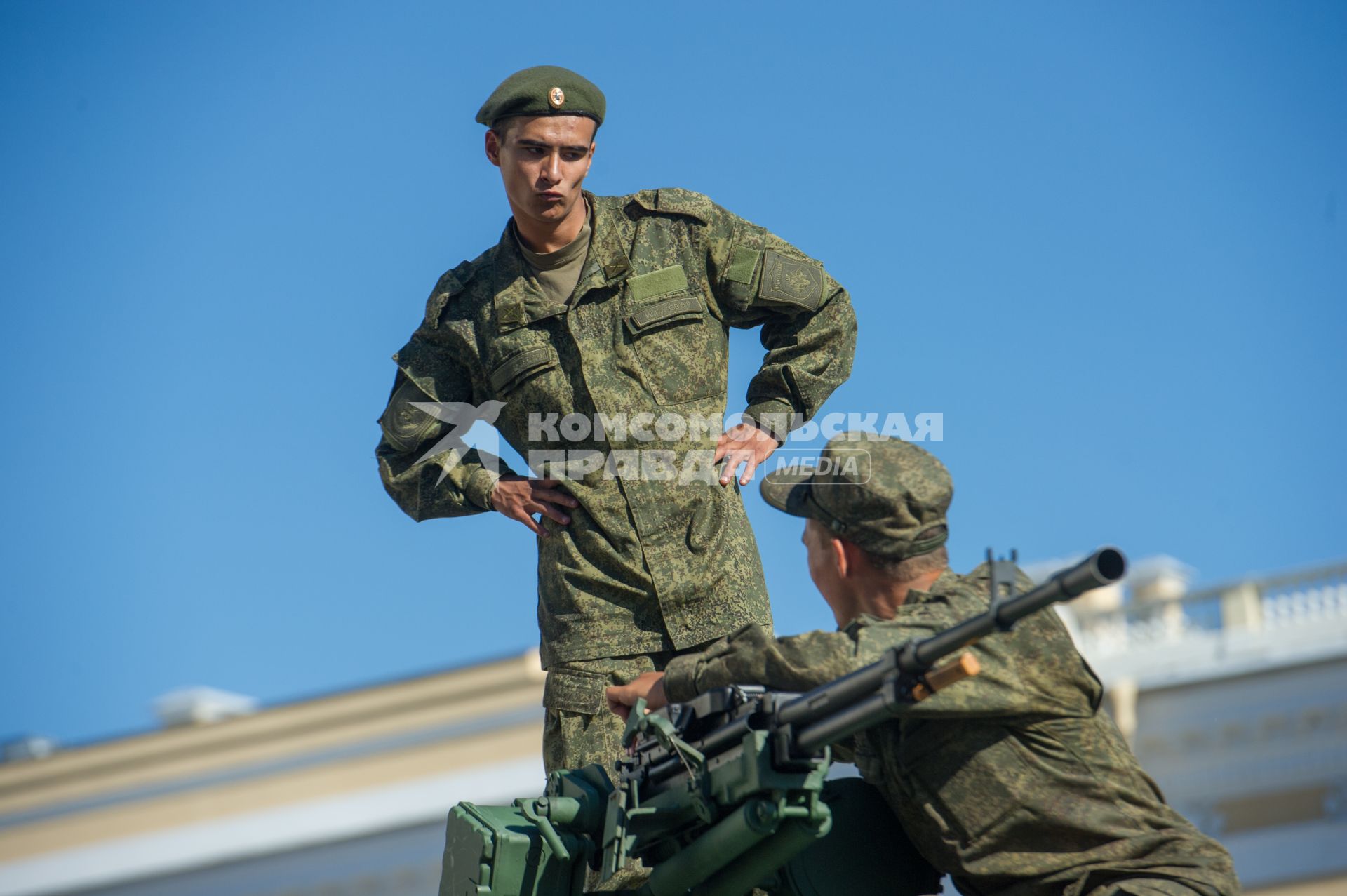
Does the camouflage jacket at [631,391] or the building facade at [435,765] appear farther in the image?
the building facade at [435,765]

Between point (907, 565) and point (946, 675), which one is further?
point (907, 565)

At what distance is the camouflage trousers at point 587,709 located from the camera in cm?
591

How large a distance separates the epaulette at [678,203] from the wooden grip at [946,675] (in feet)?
6.79

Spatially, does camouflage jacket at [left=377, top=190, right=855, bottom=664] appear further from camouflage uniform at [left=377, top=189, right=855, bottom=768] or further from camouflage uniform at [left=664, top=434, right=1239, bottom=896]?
camouflage uniform at [left=664, top=434, right=1239, bottom=896]

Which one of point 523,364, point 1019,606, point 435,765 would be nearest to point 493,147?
point 523,364

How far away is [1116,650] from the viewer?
2122 centimetres

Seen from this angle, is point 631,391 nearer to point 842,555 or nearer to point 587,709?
point 587,709

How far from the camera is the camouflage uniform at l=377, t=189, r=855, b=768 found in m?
6.02

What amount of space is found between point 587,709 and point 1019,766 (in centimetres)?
138

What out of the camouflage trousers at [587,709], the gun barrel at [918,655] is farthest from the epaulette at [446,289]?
the gun barrel at [918,655]

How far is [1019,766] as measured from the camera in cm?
509

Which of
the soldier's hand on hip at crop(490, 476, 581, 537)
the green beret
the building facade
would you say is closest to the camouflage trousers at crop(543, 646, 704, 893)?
the soldier's hand on hip at crop(490, 476, 581, 537)

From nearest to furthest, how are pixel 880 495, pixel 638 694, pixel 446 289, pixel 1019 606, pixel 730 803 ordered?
1. pixel 1019 606
2. pixel 730 803
3. pixel 880 495
4. pixel 638 694
5. pixel 446 289

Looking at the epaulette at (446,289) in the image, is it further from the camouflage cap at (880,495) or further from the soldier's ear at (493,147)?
the camouflage cap at (880,495)
